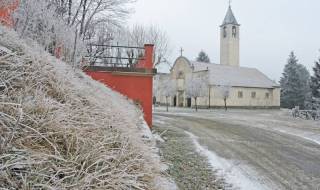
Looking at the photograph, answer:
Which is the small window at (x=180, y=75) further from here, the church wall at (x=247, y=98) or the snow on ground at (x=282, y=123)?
the snow on ground at (x=282, y=123)

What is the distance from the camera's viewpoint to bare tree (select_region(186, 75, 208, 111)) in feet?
139

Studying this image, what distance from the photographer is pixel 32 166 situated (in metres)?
1.88

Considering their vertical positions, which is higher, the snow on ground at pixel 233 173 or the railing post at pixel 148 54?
the railing post at pixel 148 54

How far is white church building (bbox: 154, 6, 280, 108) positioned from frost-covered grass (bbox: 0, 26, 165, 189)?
4094cm

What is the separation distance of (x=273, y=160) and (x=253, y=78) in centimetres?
4443

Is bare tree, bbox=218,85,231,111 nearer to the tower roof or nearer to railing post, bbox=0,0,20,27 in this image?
the tower roof

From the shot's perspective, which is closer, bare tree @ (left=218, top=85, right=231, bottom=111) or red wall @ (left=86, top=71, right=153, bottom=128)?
red wall @ (left=86, top=71, right=153, bottom=128)

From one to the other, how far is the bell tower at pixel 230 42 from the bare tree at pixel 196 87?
13.7 metres

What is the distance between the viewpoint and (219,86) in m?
43.9

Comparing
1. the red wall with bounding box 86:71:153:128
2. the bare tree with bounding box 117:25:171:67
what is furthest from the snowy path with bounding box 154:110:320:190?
the bare tree with bounding box 117:25:171:67

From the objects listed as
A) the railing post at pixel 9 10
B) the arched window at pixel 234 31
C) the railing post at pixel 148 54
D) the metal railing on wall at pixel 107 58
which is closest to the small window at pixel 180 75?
the arched window at pixel 234 31

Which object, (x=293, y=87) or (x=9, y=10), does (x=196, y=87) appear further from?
(x=9, y=10)

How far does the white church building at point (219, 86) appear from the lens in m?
44.4

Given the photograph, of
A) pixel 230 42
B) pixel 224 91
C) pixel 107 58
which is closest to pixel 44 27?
pixel 107 58
